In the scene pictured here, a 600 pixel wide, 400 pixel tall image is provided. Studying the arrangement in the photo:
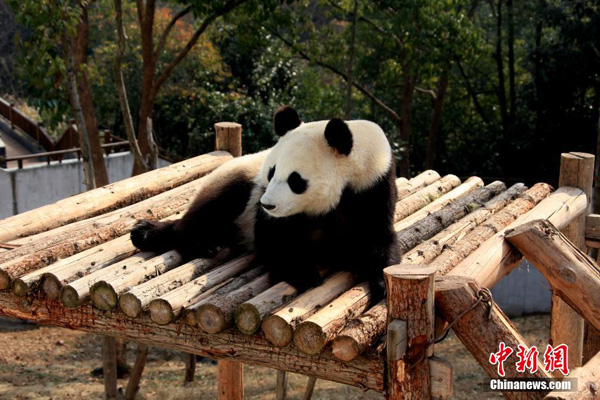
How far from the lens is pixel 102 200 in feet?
17.6

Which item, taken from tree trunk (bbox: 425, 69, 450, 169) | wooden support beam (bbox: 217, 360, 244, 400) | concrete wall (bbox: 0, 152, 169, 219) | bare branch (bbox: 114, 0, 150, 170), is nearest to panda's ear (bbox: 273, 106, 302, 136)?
wooden support beam (bbox: 217, 360, 244, 400)

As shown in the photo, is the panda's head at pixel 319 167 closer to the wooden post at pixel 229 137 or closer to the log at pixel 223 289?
the log at pixel 223 289

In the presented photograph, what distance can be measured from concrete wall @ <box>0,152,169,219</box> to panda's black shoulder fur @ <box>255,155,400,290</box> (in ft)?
29.8

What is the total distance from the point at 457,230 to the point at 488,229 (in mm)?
209

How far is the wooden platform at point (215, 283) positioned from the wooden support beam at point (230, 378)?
4.90 ft

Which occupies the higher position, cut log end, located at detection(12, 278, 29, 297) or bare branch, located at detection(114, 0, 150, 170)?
bare branch, located at detection(114, 0, 150, 170)

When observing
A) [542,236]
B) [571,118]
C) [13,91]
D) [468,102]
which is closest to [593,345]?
[542,236]

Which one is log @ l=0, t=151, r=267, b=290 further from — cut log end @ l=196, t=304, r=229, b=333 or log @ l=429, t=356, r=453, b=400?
log @ l=429, t=356, r=453, b=400

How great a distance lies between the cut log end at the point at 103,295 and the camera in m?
3.79

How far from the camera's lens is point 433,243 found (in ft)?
15.1

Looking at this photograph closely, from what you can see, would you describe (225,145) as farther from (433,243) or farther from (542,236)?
(542,236)

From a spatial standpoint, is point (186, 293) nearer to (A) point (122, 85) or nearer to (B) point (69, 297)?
(B) point (69, 297)

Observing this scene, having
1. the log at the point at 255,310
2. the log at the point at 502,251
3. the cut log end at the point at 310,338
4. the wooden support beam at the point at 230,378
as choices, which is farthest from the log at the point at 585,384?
the wooden support beam at the point at 230,378

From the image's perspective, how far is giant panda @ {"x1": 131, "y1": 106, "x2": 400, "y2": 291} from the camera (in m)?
3.83
